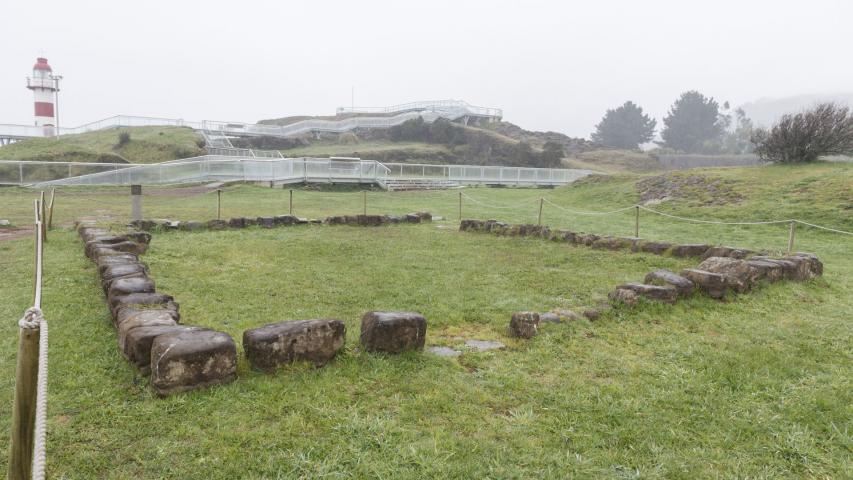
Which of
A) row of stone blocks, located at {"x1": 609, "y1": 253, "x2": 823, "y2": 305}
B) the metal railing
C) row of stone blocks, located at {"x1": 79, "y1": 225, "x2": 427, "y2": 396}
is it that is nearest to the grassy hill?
the metal railing

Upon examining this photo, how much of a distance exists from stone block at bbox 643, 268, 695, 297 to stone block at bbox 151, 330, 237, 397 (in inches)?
195

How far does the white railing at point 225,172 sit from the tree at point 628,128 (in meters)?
55.6

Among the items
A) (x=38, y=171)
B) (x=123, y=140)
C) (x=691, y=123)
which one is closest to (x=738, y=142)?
(x=691, y=123)

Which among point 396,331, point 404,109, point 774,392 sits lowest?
point 774,392

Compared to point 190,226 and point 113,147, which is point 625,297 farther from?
point 113,147

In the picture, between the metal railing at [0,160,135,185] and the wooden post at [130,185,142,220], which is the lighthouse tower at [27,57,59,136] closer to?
the metal railing at [0,160,135,185]

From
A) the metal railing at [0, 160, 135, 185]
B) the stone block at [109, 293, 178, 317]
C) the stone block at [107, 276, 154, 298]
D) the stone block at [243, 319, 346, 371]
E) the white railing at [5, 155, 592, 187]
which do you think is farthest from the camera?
the white railing at [5, 155, 592, 187]

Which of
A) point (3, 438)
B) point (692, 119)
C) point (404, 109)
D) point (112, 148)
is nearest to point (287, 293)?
point (3, 438)

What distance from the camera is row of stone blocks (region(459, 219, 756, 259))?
9.10 metres

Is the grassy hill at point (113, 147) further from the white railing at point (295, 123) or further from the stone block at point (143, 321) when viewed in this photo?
the stone block at point (143, 321)

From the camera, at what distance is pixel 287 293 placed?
649 cm

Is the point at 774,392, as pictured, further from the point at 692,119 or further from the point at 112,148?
the point at 692,119

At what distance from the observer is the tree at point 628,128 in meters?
80.6

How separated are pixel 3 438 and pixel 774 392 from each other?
5008mm
